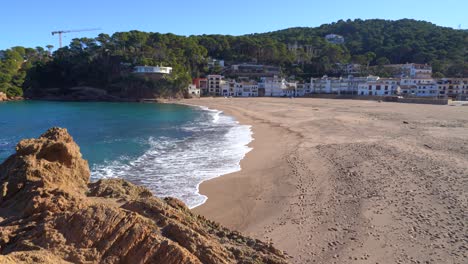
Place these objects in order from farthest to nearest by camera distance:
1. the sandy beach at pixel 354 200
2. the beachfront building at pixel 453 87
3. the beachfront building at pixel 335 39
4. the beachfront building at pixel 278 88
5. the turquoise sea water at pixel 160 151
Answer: the beachfront building at pixel 335 39
the beachfront building at pixel 278 88
the beachfront building at pixel 453 87
the turquoise sea water at pixel 160 151
the sandy beach at pixel 354 200

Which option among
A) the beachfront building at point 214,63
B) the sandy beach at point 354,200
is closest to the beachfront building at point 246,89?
the beachfront building at point 214,63

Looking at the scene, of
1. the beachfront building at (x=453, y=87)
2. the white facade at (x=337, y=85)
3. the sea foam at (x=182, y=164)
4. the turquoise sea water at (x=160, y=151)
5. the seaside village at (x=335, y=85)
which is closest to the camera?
the sea foam at (x=182, y=164)

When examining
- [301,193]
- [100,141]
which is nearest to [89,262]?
[301,193]

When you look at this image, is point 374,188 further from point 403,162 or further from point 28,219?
point 28,219

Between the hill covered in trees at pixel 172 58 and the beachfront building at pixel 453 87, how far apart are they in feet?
51.3

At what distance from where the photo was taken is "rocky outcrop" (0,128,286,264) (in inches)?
162

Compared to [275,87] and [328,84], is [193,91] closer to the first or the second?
[275,87]

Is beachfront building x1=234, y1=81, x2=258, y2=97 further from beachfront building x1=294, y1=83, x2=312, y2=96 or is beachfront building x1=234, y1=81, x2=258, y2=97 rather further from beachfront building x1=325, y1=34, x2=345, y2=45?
beachfront building x1=325, y1=34, x2=345, y2=45

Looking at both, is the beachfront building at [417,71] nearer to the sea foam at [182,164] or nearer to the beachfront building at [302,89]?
the beachfront building at [302,89]

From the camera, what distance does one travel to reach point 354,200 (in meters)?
10.9

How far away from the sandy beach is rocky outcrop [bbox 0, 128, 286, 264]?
117 inches

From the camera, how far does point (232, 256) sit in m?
4.87

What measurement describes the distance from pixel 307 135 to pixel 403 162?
945 centimetres

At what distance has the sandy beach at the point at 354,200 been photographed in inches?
309
